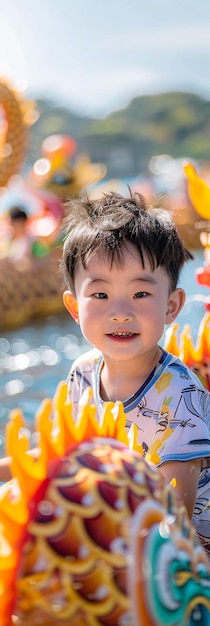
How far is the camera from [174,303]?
6.11 feet

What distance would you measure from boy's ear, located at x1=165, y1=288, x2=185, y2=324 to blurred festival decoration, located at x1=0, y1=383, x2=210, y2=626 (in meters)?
0.71

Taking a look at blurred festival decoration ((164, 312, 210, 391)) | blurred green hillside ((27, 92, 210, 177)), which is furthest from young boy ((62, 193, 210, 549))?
blurred green hillside ((27, 92, 210, 177))

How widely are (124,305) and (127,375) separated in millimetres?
212

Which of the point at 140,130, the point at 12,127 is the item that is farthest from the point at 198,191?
the point at 140,130

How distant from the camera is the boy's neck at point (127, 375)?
1.82 m

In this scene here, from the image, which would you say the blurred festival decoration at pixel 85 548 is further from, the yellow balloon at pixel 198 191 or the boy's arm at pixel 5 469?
the yellow balloon at pixel 198 191

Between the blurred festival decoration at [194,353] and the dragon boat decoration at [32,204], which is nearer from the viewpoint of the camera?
the blurred festival decoration at [194,353]

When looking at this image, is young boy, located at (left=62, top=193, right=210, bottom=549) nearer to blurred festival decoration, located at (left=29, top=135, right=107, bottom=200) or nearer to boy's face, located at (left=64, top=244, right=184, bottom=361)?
boy's face, located at (left=64, top=244, right=184, bottom=361)

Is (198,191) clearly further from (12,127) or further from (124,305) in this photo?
(12,127)

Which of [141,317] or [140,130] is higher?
[140,130]

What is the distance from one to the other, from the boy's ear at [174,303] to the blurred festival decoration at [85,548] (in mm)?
711

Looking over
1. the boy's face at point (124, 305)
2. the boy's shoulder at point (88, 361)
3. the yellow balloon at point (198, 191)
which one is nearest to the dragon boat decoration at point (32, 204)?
the yellow balloon at point (198, 191)

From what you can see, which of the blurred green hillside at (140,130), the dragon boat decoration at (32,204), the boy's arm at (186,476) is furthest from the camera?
the blurred green hillside at (140,130)

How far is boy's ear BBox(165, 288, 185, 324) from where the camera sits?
1.84 metres
